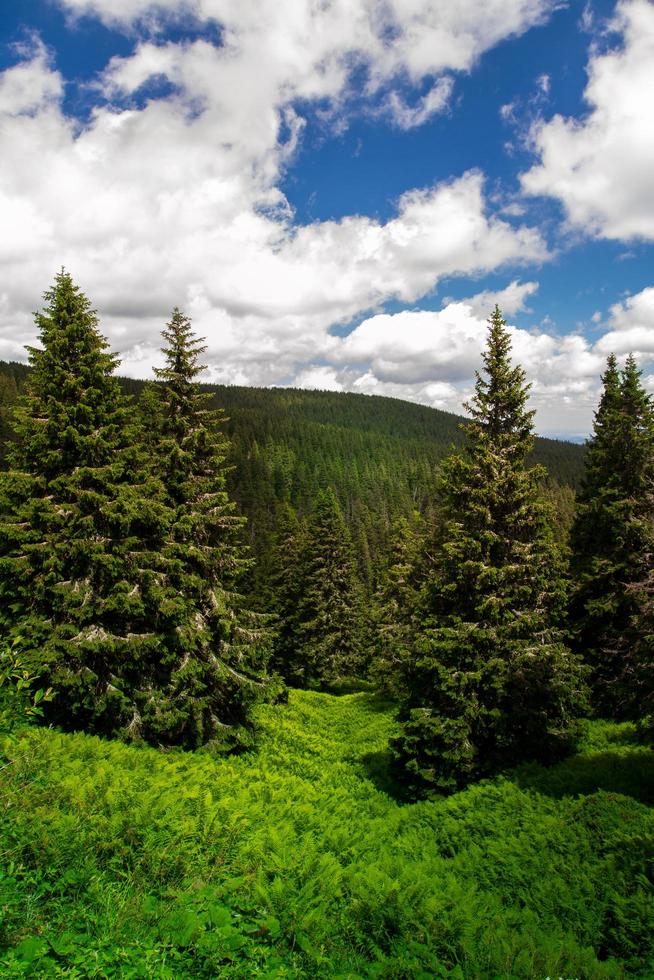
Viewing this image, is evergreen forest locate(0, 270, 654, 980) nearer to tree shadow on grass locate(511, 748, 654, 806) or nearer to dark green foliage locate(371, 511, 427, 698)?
tree shadow on grass locate(511, 748, 654, 806)

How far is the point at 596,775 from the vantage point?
13625 mm

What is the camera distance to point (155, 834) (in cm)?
748

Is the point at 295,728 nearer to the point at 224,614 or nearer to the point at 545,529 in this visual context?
the point at 224,614

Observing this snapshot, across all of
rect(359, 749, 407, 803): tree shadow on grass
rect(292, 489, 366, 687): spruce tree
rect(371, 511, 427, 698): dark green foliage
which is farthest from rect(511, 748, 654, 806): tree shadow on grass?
rect(292, 489, 366, 687): spruce tree

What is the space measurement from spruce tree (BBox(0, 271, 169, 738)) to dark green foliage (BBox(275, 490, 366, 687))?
2350 centimetres

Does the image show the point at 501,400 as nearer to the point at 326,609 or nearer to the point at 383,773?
the point at 383,773

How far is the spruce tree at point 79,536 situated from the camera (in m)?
13.3

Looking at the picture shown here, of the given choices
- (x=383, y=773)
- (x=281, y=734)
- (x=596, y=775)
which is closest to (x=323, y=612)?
(x=281, y=734)

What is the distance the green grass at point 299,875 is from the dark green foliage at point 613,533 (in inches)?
244

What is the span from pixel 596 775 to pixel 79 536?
1545 centimetres

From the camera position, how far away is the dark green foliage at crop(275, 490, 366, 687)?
3769 cm

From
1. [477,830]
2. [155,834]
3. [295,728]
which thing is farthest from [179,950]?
[295,728]

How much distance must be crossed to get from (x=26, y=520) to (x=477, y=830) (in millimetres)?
14418

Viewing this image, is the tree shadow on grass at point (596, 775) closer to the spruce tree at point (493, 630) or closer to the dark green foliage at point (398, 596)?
the spruce tree at point (493, 630)
